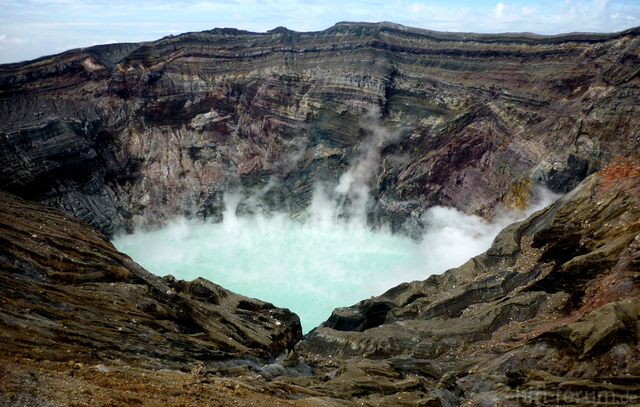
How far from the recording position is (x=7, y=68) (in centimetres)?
4231

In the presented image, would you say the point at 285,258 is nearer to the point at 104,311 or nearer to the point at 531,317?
the point at 104,311

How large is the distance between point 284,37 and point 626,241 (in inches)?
1582

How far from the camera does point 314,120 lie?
147 ft

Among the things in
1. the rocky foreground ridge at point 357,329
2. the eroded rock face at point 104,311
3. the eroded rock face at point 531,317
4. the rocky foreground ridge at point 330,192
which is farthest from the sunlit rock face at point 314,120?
the eroded rock face at point 104,311

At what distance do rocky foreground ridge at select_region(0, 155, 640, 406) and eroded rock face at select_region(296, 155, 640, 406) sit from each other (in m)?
0.06

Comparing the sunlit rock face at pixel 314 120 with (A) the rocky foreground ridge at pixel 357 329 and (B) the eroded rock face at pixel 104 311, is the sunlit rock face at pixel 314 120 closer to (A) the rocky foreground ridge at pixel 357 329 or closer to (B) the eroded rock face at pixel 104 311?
(A) the rocky foreground ridge at pixel 357 329

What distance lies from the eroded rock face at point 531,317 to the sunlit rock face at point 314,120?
10412mm

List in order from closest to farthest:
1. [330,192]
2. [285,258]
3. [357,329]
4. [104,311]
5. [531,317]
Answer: [104,311] → [531,317] → [357,329] → [285,258] → [330,192]

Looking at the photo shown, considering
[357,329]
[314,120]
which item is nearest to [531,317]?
[357,329]

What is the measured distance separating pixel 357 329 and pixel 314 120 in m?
25.6

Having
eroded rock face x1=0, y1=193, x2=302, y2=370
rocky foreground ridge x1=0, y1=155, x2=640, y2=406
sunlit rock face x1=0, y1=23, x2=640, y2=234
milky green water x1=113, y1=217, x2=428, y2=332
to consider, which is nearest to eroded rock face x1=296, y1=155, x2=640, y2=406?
rocky foreground ridge x1=0, y1=155, x2=640, y2=406

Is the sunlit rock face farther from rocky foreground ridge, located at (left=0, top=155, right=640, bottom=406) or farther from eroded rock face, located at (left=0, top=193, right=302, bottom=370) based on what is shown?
eroded rock face, located at (left=0, top=193, right=302, bottom=370)

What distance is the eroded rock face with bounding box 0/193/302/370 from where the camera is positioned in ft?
43.8

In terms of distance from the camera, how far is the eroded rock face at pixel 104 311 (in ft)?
43.8
